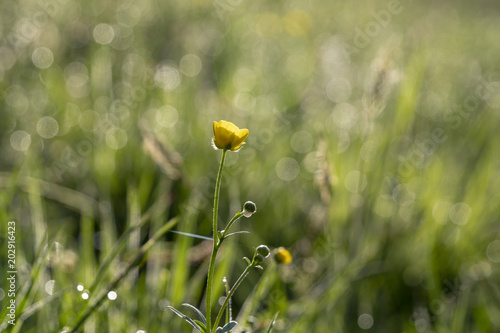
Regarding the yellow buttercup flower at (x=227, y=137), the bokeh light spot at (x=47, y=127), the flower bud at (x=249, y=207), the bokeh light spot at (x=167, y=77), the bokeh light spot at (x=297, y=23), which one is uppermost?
the bokeh light spot at (x=297, y=23)

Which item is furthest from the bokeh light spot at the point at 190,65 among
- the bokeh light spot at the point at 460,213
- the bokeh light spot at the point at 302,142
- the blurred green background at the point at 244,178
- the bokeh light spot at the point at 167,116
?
the bokeh light spot at the point at 460,213

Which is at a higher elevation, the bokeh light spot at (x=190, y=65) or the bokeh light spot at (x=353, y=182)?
the bokeh light spot at (x=190, y=65)

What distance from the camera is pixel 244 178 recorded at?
2141 millimetres

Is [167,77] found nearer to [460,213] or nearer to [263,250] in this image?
[460,213]

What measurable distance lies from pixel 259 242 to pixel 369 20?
368 centimetres

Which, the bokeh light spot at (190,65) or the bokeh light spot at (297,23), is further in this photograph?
the bokeh light spot at (297,23)

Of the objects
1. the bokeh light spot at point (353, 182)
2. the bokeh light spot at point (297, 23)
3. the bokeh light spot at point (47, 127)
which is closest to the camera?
the bokeh light spot at point (353, 182)

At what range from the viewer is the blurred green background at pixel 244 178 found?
148cm

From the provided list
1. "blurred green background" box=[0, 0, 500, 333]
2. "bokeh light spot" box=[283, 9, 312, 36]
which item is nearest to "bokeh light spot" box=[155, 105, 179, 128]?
"blurred green background" box=[0, 0, 500, 333]

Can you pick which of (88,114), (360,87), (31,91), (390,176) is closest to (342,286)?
(390,176)

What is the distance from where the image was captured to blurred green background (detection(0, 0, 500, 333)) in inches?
58.4

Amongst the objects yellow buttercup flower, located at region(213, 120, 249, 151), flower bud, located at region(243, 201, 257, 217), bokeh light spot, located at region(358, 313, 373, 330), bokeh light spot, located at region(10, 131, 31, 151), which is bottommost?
bokeh light spot, located at region(358, 313, 373, 330)

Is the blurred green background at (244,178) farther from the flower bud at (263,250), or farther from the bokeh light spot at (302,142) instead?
the flower bud at (263,250)

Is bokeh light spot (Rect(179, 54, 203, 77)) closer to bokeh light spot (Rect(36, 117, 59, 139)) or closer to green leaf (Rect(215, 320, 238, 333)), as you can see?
bokeh light spot (Rect(36, 117, 59, 139))
